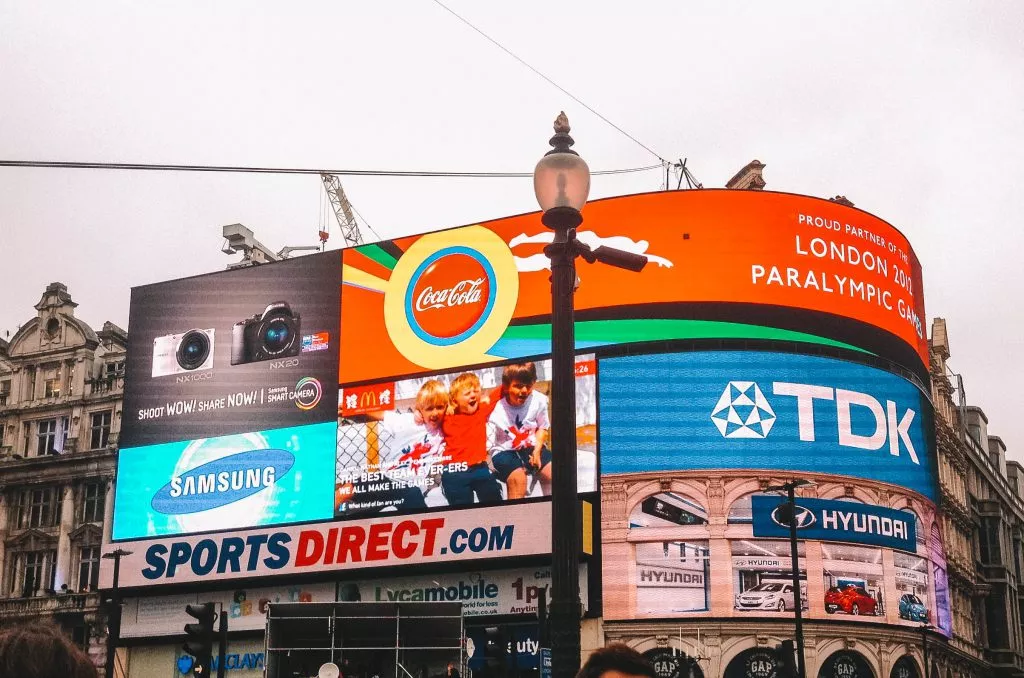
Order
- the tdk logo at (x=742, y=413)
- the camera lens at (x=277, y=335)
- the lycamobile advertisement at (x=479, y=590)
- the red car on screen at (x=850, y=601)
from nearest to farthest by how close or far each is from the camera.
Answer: the red car on screen at (x=850, y=601)
the lycamobile advertisement at (x=479, y=590)
the tdk logo at (x=742, y=413)
the camera lens at (x=277, y=335)

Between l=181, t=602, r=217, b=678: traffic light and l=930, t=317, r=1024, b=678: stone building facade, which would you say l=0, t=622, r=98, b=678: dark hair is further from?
l=930, t=317, r=1024, b=678: stone building facade

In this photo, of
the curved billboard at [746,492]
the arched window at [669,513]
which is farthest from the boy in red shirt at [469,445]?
the arched window at [669,513]

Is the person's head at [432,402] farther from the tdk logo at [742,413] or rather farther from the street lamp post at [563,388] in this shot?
the street lamp post at [563,388]

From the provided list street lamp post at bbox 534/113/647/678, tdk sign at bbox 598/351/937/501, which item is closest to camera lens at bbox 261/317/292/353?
tdk sign at bbox 598/351/937/501

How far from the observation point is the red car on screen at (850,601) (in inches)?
1853

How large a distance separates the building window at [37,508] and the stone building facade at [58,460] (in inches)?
1.9

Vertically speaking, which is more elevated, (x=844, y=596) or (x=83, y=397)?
(x=83, y=397)

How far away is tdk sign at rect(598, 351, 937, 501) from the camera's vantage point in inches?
1870

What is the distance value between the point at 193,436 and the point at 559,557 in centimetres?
4691

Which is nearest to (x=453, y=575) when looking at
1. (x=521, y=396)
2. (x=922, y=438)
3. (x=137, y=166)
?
(x=521, y=396)

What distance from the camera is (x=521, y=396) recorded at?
48562mm

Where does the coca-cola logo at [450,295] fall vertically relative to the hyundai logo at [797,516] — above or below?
above

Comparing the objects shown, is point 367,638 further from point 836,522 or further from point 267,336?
point 267,336

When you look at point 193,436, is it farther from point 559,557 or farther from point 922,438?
point 559,557
